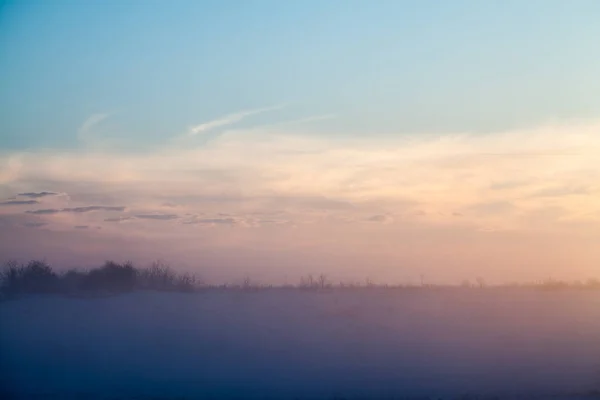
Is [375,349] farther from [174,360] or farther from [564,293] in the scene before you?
[564,293]

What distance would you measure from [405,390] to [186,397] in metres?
5.21

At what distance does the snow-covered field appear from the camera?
19500 millimetres

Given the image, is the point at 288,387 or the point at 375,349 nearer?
the point at 288,387

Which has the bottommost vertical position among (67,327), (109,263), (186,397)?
(186,397)

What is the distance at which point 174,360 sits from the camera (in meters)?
20.4

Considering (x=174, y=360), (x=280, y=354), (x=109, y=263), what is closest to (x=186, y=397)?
(x=174, y=360)

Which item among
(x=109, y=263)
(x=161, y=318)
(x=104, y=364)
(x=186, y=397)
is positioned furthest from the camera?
(x=109, y=263)

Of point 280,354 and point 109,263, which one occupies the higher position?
point 109,263

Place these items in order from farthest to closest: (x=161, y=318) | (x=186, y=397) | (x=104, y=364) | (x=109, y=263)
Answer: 1. (x=109, y=263)
2. (x=161, y=318)
3. (x=104, y=364)
4. (x=186, y=397)

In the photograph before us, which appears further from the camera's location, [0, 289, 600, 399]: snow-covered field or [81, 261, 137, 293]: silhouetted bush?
[81, 261, 137, 293]: silhouetted bush

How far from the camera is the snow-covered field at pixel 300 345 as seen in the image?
19.5 meters

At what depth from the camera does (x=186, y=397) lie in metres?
18.6

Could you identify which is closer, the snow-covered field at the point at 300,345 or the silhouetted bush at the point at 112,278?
the snow-covered field at the point at 300,345

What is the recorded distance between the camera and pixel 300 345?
21.4 metres
